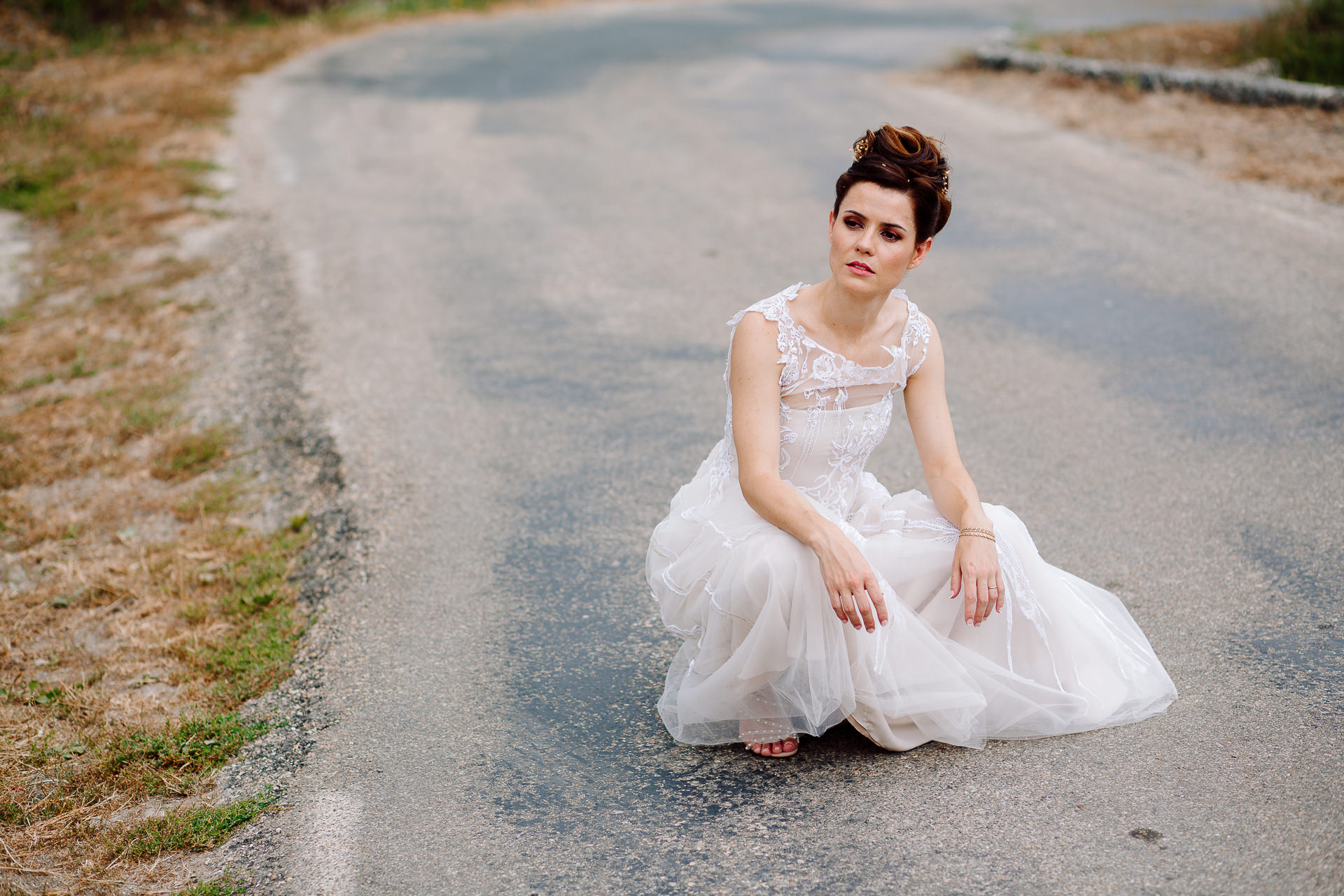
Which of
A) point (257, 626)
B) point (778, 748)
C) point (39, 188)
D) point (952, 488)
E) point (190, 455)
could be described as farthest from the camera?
point (39, 188)

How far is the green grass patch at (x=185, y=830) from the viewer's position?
2.80 metres

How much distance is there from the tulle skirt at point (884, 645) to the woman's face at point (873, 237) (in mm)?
648

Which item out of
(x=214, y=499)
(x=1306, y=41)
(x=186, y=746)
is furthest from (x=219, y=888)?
(x=1306, y=41)

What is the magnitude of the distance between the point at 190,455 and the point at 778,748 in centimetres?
Result: 342

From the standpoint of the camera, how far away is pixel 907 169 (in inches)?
113

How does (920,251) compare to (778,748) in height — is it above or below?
above

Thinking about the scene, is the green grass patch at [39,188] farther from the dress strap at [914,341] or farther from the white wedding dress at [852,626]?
the dress strap at [914,341]

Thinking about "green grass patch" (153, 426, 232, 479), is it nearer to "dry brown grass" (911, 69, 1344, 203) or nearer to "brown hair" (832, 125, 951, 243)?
"brown hair" (832, 125, 951, 243)

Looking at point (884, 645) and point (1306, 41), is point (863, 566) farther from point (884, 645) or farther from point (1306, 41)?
point (1306, 41)

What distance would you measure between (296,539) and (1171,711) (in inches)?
124

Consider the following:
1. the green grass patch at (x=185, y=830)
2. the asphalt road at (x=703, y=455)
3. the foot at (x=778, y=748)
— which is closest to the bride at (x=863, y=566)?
the foot at (x=778, y=748)

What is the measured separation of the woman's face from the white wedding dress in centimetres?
23

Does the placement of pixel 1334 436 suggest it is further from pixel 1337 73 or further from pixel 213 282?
pixel 1337 73

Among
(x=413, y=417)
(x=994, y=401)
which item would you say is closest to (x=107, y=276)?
(x=413, y=417)
